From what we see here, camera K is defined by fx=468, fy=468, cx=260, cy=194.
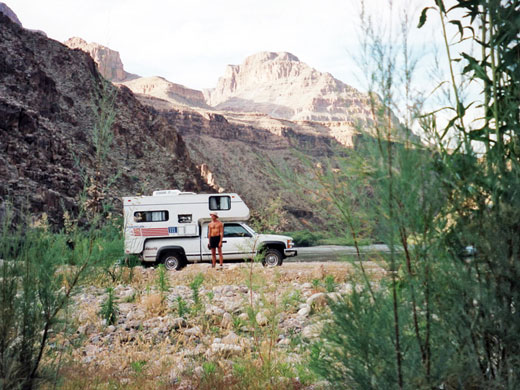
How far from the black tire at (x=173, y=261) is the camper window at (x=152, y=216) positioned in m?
1.33

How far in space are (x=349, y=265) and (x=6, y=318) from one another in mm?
2337

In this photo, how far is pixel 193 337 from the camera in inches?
224

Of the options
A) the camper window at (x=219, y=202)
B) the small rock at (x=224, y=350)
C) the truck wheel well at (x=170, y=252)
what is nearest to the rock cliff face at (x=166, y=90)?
the camper window at (x=219, y=202)

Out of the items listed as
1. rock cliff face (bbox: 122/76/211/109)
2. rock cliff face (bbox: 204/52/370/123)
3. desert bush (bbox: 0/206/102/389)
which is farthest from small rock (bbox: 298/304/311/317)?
rock cliff face (bbox: 204/52/370/123)

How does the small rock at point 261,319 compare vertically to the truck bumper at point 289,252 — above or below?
below

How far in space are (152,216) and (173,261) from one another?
187 cm

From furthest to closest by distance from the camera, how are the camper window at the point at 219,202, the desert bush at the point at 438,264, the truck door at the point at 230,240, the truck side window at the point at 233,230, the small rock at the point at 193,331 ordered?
1. the camper window at the point at 219,202
2. the truck side window at the point at 233,230
3. the truck door at the point at 230,240
4. the small rock at the point at 193,331
5. the desert bush at the point at 438,264

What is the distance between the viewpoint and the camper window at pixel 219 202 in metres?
16.5

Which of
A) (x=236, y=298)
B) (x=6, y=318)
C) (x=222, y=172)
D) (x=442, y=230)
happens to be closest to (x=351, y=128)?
(x=442, y=230)

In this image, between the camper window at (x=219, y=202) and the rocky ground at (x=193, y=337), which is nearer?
the rocky ground at (x=193, y=337)

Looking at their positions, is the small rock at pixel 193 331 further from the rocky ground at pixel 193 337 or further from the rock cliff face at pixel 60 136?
the rock cliff face at pixel 60 136

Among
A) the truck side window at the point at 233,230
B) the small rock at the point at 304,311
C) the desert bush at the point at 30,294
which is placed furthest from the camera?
the truck side window at the point at 233,230

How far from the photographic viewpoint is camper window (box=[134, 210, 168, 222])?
1673cm

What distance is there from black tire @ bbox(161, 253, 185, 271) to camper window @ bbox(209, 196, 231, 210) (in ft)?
6.88
